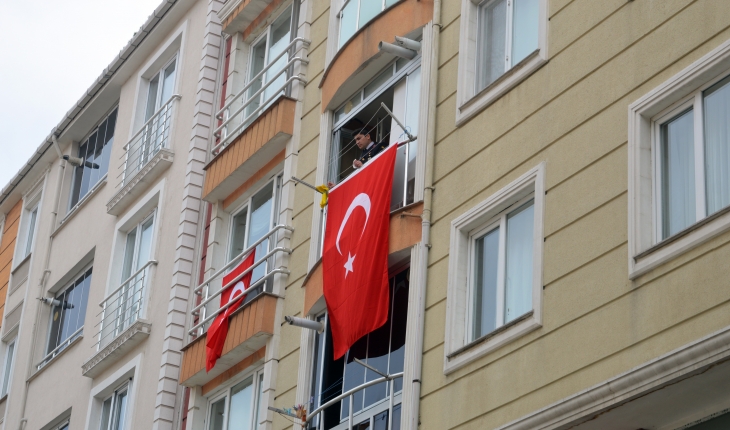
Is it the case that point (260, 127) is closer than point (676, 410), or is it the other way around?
point (676, 410)

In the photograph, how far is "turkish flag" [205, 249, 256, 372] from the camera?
22.5 metres

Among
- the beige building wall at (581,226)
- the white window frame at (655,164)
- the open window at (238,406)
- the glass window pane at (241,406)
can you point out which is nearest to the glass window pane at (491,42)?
the beige building wall at (581,226)

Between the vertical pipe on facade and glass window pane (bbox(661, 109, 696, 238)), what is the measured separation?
13.9 feet

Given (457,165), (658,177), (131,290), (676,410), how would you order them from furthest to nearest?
(131,290) → (457,165) → (658,177) → (676,410)

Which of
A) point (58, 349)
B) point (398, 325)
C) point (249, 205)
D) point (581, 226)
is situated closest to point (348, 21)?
point (249, 205)

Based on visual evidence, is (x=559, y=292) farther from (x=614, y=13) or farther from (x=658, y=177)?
(x=614, y=13)

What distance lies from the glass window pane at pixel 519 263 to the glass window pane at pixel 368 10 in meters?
6.51

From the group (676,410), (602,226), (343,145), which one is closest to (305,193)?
(343,145)

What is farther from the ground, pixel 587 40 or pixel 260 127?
pixel 260 127

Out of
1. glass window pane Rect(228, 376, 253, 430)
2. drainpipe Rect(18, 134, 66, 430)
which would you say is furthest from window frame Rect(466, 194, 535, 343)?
drainpipe Rect(18, 134, 66, 430)

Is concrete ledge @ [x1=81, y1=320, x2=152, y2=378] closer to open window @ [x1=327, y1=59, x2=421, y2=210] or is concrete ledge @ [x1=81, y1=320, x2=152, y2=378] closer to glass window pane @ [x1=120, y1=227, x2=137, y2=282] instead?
glass window pane @ [x1=120, y1=227, x2=137, y2=282]

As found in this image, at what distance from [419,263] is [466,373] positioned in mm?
2202

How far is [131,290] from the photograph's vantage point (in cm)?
2830

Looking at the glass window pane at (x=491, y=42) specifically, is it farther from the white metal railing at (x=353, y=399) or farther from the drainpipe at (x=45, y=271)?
the drainpipe at (x=45, y=271)
